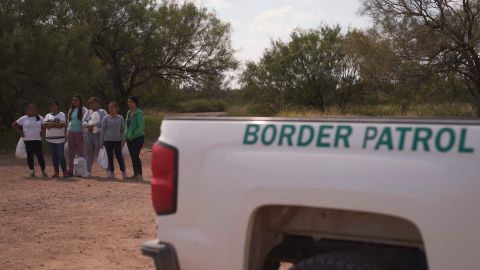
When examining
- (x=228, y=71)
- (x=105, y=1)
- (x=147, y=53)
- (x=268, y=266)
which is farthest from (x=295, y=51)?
(x=268, y=266)

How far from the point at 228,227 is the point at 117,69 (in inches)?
970

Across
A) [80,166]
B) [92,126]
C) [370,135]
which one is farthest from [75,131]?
[370,135]

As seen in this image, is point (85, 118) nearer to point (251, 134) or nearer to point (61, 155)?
point (61, 155)

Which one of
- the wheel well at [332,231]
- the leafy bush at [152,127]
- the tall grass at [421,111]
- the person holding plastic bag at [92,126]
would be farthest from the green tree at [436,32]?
the wheel well at [332,231]

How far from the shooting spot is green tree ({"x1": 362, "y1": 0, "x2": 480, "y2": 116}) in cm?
2400

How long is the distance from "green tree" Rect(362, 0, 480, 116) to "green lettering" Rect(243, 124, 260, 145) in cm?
2242

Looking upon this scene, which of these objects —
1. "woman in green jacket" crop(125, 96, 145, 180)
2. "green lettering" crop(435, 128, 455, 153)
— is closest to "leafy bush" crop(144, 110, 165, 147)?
"woman in green jacket" crop(125, 96, 145, 180)

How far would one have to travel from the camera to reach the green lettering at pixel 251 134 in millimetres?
3047

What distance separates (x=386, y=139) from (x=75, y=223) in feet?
18.5

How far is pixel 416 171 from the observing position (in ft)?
8.70

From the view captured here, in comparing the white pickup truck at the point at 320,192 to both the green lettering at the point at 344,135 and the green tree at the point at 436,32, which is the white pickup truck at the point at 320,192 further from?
the green tree at the point at 436,32

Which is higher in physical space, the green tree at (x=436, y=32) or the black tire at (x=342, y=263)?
the green tree at (x=436, y=32)

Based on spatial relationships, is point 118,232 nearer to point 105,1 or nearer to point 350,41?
point 105,1

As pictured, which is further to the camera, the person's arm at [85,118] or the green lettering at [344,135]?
the person's arm at [85,118]
